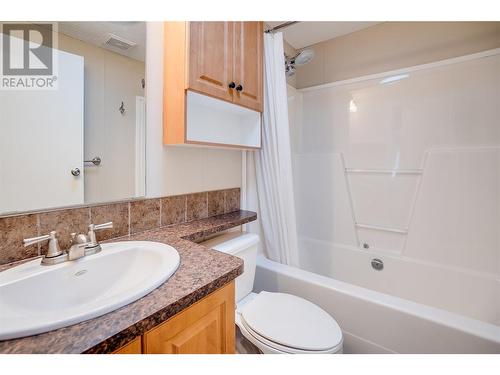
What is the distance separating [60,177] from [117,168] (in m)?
0.20

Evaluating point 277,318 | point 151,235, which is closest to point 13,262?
point 151,235

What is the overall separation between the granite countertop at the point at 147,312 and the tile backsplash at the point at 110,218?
0.25 m

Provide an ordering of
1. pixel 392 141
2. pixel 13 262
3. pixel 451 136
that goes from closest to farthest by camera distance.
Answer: pixel 13 262, pixel 451 136, pixel 392 141

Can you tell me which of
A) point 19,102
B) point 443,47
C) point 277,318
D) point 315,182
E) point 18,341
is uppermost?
point 443,47

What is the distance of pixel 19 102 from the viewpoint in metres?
0.74

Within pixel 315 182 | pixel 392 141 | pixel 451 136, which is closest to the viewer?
pixel 451 136

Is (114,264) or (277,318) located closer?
(114,264)

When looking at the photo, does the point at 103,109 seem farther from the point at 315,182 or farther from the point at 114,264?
the point at 315,182

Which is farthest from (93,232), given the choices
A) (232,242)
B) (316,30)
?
(316,30)

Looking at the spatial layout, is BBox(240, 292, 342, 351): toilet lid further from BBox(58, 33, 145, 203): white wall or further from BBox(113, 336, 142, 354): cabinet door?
BBox(58, 33, 145, 203): white wall

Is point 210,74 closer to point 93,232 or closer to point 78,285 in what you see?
point 93,232

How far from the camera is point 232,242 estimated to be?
1200mm

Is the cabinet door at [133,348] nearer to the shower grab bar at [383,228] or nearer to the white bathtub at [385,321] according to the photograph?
the white bathtub at [385,321]

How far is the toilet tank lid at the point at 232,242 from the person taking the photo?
1.14 m
